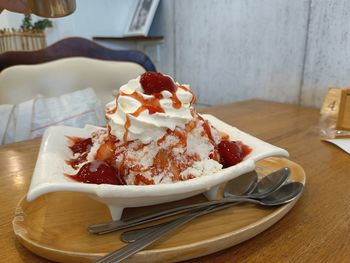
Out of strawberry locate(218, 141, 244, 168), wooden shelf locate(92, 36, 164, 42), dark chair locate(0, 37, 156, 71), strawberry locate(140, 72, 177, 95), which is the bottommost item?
strawberry locate(218, 141, 244, 168)

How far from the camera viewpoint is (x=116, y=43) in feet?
7.50

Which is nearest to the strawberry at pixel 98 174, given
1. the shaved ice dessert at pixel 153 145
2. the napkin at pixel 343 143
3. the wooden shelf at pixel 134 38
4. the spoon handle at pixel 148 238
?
the shaved ice dessert at pixel 153 145

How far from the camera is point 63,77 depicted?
1.45 m

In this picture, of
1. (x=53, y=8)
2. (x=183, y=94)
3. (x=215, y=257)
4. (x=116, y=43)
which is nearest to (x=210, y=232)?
(x=215, y=257)

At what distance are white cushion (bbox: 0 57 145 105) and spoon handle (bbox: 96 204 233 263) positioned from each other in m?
1.19

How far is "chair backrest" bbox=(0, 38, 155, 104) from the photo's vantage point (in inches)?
53.4

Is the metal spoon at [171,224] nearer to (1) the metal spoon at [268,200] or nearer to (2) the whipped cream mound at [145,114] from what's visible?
(1) the metal spoon at [268,200]

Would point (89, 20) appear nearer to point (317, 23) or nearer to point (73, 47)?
point (73, 47)

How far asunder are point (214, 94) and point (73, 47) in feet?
2.79

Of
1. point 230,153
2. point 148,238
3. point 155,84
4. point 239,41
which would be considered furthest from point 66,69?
point 148,238

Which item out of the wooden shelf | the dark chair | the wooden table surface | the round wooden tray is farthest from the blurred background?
the round wooden tray

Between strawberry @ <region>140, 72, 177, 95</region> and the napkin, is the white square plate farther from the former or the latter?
the napkin

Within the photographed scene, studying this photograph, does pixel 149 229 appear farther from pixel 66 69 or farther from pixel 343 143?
pixel 66 69

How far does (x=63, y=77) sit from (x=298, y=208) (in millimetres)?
1265
